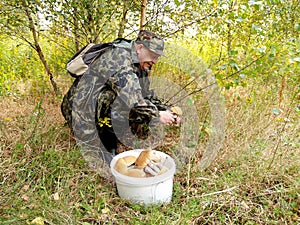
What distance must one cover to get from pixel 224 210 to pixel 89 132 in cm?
135

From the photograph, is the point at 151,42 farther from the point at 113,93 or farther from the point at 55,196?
the point at 55,196

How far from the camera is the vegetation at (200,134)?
214cm

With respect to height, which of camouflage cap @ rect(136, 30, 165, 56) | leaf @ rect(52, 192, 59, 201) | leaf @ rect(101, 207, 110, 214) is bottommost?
leaf @ rect(101, 207, 110, 214)

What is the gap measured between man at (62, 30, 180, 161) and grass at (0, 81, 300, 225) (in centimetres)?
32

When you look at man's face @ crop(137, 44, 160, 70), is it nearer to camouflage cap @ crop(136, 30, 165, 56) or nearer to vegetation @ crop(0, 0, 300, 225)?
camouflage cap @ crop(136, 30, 165, 56)

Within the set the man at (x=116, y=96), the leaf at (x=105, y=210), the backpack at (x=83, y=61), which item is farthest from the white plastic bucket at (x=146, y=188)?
the backpack at (x=83, y=61)

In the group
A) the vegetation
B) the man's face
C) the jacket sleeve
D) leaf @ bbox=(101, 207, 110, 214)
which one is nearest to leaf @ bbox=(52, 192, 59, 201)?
the vegetation

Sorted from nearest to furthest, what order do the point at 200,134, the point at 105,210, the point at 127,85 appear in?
the point at 105,210, the point at 127,85, the point at 200,134

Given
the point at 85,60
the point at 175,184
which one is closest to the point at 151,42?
the point at 85,60

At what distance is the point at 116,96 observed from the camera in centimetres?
265

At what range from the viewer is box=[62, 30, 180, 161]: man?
8.13 ft

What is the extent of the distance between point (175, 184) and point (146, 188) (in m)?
0.37

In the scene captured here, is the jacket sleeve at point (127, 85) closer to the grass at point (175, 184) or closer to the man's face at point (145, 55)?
the man's face at point (145, 55)

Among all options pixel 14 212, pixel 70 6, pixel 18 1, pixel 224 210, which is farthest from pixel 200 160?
pixel 18 1
